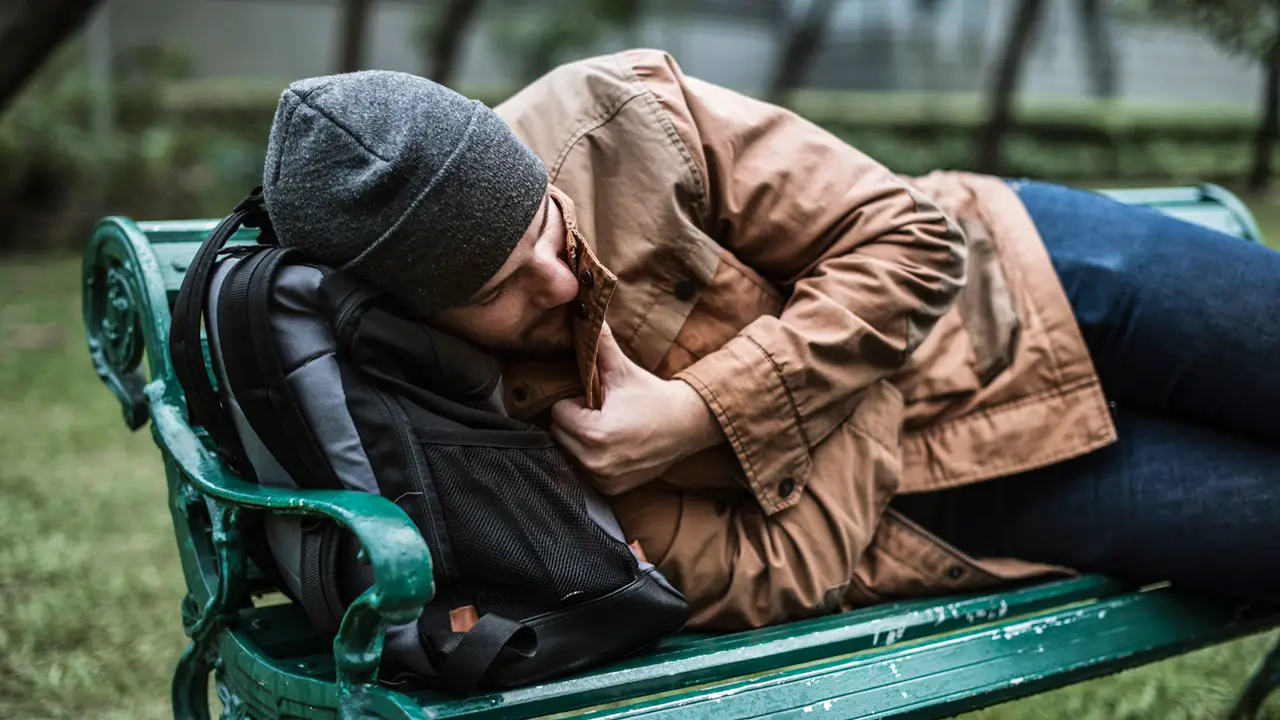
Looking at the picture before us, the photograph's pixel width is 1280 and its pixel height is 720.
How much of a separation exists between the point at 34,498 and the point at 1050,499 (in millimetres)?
3325

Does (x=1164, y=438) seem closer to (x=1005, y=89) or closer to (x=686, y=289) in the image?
(x=686, y=289)

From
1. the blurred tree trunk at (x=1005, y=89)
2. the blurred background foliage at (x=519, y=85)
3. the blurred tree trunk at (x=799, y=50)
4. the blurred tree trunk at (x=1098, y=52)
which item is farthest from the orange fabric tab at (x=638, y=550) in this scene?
the blurred tree trunk at (x=1098, y=52)

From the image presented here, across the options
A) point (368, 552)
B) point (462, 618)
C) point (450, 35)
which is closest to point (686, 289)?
point (462, 618)

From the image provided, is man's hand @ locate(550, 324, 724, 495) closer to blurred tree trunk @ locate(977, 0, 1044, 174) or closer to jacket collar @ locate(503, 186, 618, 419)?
jacket collar @ locate(503, 186, 618, 419)

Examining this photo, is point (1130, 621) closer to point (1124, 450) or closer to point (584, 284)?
point (1124, 450)

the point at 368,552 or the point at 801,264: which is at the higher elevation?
the point at 801,264

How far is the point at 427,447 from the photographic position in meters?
1.62

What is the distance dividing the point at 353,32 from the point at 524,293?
8.19 m

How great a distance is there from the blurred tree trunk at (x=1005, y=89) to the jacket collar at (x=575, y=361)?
11371 mm

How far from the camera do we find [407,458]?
1603mm

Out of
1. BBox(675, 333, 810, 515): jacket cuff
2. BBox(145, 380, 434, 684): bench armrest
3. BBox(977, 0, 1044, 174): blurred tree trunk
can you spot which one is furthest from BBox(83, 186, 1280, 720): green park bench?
BBox(977, 0, 1044, 174): blurred tree trunk

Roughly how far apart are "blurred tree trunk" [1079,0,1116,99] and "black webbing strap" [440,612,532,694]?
95.5ft

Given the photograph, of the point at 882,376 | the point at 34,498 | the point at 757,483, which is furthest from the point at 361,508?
the point at 34,498

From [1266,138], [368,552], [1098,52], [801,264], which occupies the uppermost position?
[801,264]
